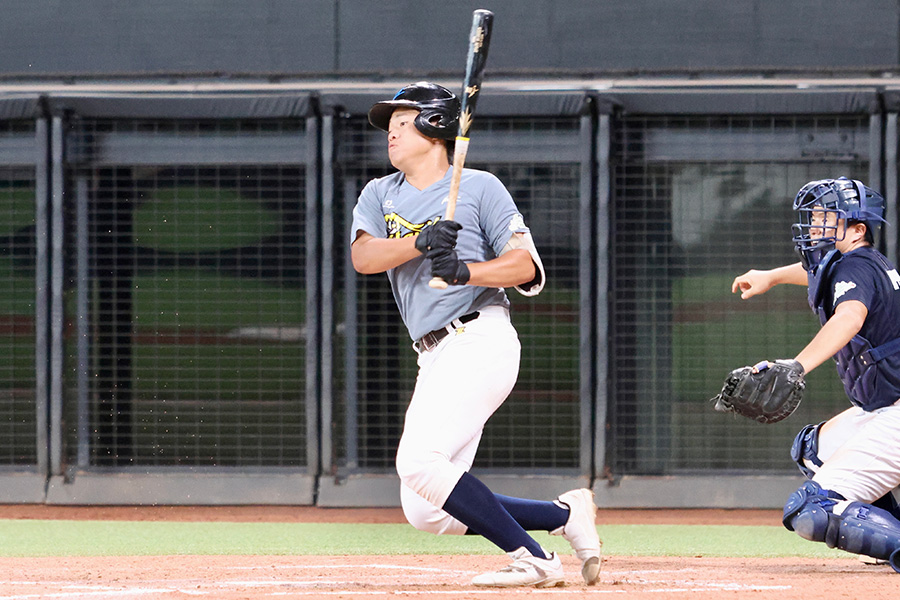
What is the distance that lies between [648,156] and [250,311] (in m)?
2.98

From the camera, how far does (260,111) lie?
8.09 meters

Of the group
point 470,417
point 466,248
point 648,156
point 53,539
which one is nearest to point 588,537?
point 470,417

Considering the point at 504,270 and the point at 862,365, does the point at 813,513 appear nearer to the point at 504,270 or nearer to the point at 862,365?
the point at 862,365

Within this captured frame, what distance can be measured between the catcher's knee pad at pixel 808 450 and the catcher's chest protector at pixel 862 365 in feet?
0.77

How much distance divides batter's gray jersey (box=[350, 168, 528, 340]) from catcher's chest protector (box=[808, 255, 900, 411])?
4.12 feet

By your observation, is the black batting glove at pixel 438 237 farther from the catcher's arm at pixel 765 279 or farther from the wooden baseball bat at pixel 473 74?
the catcher's arm at pixel 765 279

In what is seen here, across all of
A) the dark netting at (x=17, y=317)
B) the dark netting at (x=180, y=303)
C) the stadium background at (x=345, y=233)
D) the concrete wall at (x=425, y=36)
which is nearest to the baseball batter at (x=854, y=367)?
the stadium background at (x=345, y=233)

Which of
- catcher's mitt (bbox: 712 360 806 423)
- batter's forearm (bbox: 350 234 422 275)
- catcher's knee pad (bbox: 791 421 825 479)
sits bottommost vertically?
catcher's knee pad (bbox: 791 421 825 479)

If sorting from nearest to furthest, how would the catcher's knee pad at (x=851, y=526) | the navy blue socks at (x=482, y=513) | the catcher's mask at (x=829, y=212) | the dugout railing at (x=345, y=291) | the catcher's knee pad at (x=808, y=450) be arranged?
the navy blue socks at (x=482, y=513) → the catcher's knee pad at (x=851, y=526) → the catcher's mask at (x=829, y=212) → the catcher's knee pad at (x=808, y=450) → the dugout railing at (x=345, y=291)

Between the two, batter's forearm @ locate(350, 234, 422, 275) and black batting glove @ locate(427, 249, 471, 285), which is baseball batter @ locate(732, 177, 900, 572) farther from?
batter's forearm @ locate(350, 234, 422, 275)

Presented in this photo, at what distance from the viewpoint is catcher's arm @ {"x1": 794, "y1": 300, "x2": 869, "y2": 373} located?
4195mm

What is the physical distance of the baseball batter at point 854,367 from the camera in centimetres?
436

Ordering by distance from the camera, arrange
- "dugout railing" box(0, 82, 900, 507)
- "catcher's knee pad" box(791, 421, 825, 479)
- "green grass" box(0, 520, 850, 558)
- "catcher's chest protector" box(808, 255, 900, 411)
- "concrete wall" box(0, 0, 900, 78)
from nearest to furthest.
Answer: "catcher's chest protector" box(808, 255, 900, 411), "catcher's knee pad" box(791, 421, 825, 479), "green grass" box(0, 520, 850, 558), "dugout railing" box(0, 82, 900, 507), "concrete wall" box(0, 0, 900, 78)

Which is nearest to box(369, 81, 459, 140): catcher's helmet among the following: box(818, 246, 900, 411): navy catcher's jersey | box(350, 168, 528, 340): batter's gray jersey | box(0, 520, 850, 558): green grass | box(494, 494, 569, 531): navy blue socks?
box(350, 168, 528, 340): batter's gray jersey
